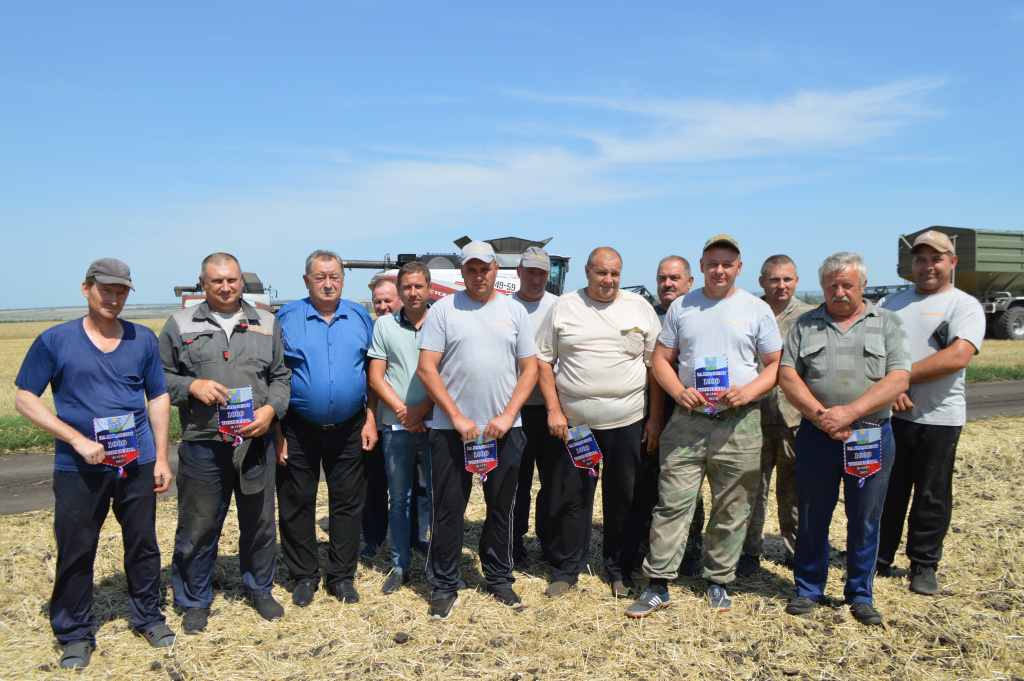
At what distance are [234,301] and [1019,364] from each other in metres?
17.9

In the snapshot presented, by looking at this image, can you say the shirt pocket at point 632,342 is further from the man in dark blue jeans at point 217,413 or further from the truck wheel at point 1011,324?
the truck wheel at point 1011,324

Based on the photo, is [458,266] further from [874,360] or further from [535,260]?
[874,360]

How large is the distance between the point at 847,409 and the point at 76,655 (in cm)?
445

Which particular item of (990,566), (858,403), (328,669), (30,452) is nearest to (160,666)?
(328,669)

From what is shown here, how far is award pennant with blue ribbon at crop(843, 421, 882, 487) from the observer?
3.77m

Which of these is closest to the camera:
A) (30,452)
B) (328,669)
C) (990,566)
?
(328,669)

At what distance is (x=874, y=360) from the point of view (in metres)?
3.81

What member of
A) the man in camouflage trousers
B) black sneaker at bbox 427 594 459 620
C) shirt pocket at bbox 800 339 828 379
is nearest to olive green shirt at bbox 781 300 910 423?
shirt pocket at bbox 800 339 828 379

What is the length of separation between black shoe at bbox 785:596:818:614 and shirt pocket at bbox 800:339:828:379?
137 cm

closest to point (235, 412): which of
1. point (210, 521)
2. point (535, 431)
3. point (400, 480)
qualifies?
point (210, 521)

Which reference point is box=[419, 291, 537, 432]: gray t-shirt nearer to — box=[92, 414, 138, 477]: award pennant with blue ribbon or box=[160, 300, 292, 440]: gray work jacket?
box=[160, 300, 292, 440]: gray work jacket

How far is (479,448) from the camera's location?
404 centimetres

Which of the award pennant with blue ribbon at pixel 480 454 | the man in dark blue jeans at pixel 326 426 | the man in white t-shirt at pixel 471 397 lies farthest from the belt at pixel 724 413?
the man in dark blue jeans at pixel 326 426

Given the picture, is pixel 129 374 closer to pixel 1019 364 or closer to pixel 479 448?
pixel 479 448
